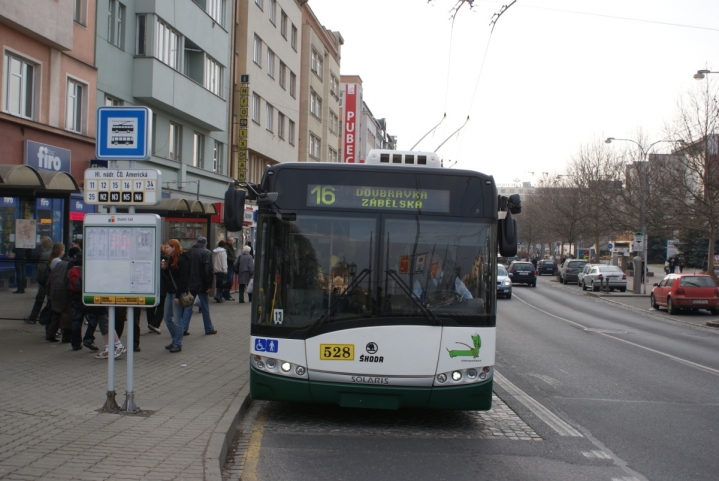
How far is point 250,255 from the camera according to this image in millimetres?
21969

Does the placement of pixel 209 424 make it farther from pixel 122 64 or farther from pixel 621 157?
pixel 621 157

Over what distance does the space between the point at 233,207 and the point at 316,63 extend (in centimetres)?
5064

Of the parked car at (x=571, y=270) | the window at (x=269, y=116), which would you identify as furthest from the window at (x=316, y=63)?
the parked car at (x=571, y=270)

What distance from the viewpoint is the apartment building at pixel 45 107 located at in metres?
14.4

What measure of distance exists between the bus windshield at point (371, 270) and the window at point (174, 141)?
20953 millimetres

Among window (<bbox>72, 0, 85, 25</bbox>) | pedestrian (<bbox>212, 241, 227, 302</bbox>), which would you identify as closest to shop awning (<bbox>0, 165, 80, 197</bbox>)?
pedestrian (<bbox>212, 241, 227, 302</bbox>)

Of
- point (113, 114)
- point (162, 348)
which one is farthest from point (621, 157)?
point (113, 114)

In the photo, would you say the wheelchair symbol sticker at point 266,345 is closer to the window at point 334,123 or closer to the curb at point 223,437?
the curb at point 223,437

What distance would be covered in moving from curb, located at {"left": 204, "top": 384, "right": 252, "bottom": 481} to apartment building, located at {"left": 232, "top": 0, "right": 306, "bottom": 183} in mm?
Result: 26054

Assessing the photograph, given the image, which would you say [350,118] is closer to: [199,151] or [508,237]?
[199,151]

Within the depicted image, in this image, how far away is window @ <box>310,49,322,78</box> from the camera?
181ft

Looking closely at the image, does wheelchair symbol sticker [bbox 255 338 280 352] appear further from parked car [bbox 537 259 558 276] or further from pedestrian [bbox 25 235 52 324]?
parked car [bbox 537 259 558 276]

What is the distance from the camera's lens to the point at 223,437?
6164 millimetres

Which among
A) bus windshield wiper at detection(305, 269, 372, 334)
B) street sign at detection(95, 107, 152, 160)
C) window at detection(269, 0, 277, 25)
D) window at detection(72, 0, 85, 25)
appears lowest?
bus windshield wiper at detection(305, 269, 372, 334)
